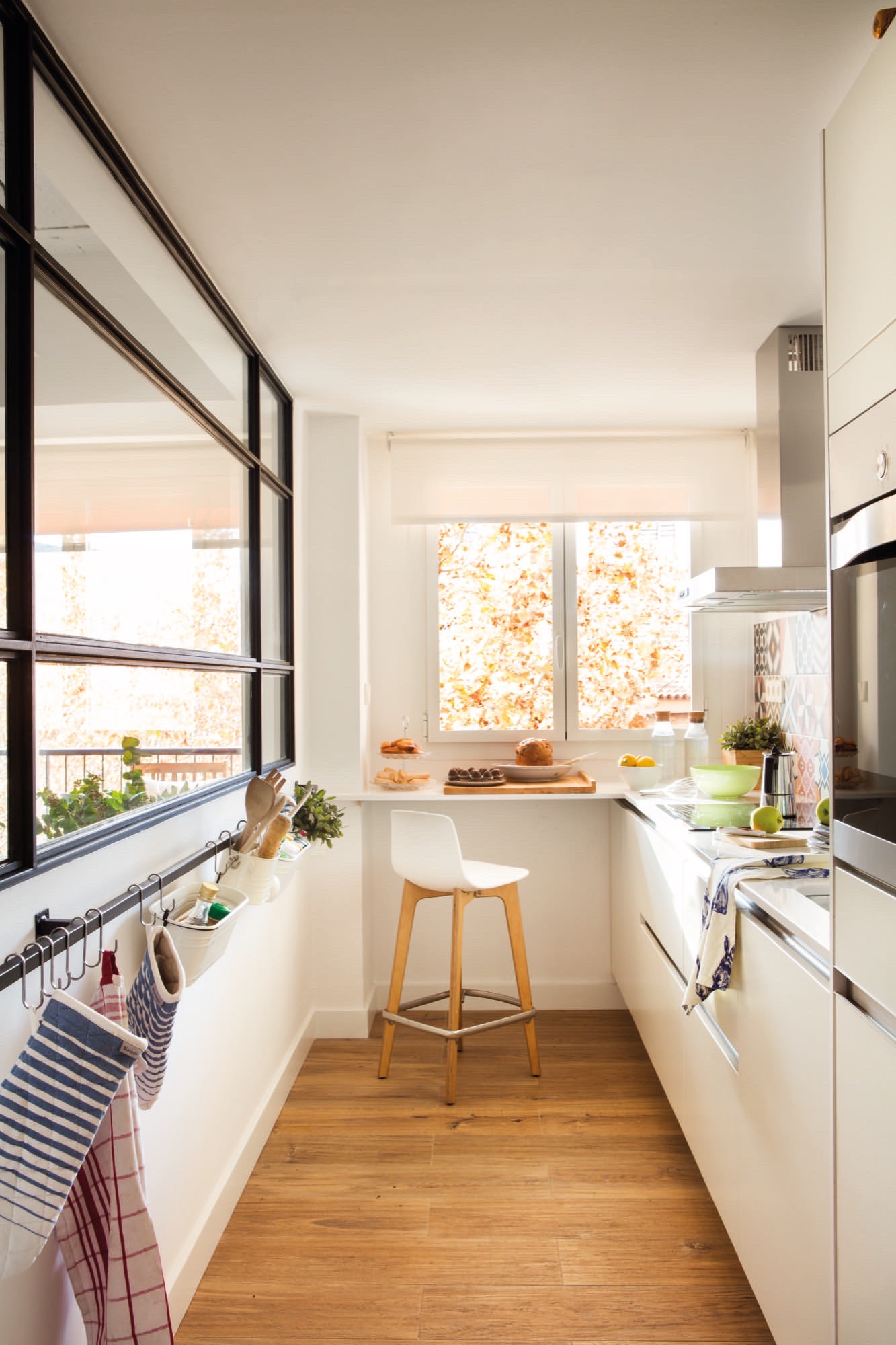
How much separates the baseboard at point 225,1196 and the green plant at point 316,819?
781 mm

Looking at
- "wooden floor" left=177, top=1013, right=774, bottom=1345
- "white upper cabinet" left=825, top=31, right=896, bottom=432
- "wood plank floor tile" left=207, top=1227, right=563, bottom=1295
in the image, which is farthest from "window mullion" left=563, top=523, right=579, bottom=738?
"white upper cabinet" left=825, top=31, right=896, bottom=432

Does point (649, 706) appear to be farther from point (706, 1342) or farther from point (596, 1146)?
point (706, 1342)

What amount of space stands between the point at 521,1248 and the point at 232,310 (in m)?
2.50

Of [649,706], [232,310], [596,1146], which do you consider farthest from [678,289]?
[596,1146]

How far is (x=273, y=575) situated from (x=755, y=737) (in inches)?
70.4

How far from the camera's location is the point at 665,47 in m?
1.41

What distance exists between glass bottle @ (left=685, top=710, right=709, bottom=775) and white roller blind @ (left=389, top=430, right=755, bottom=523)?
0.82 metres

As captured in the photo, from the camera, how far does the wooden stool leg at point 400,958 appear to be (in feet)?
9.96

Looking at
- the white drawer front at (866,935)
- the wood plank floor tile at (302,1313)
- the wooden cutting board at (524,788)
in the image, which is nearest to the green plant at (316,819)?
the wooden cutting board at (524,788)

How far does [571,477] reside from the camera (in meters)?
3.67

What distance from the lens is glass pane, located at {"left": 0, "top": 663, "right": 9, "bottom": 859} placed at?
4.01 ft

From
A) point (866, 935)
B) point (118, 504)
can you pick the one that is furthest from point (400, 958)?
point (866, 935)

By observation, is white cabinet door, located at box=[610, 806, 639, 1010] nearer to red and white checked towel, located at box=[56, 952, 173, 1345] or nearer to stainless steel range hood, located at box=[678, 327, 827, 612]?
stainless steel range hood, located at box=[678, 327, 827, 612]

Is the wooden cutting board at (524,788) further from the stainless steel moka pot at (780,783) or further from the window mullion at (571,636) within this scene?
the stainless steel moka pot at (780,783)
